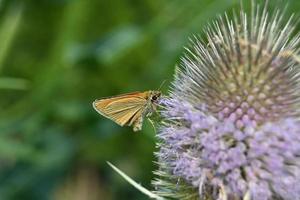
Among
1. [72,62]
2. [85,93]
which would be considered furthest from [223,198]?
[85,93]

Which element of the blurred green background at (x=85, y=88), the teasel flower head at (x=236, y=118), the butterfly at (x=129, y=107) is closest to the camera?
the teasel flower head at (x=236, y=118)

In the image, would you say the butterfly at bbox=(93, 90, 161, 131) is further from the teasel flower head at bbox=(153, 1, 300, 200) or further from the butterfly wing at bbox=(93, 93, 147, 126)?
the teasel flower head at bbox=(153, 1, 300, 200)

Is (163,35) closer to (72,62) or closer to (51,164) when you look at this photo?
(72,62)

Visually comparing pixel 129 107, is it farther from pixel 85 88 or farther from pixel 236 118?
pixel 85 88

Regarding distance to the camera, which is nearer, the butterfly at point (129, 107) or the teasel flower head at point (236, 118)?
the teasel flower head at point (236, 118)

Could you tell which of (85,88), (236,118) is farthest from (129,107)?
(85,88)

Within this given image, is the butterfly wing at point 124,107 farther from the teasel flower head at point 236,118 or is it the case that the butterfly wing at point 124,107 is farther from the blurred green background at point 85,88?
the blurred green background at point 85,88

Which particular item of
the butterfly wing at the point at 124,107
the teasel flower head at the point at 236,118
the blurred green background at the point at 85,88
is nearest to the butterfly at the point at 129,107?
the butterfly wing at the point at 124,107

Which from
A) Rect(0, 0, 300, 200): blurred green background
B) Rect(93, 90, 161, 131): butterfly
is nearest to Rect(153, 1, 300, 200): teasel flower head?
Rect(93, 90, 161, 131): butterfly
